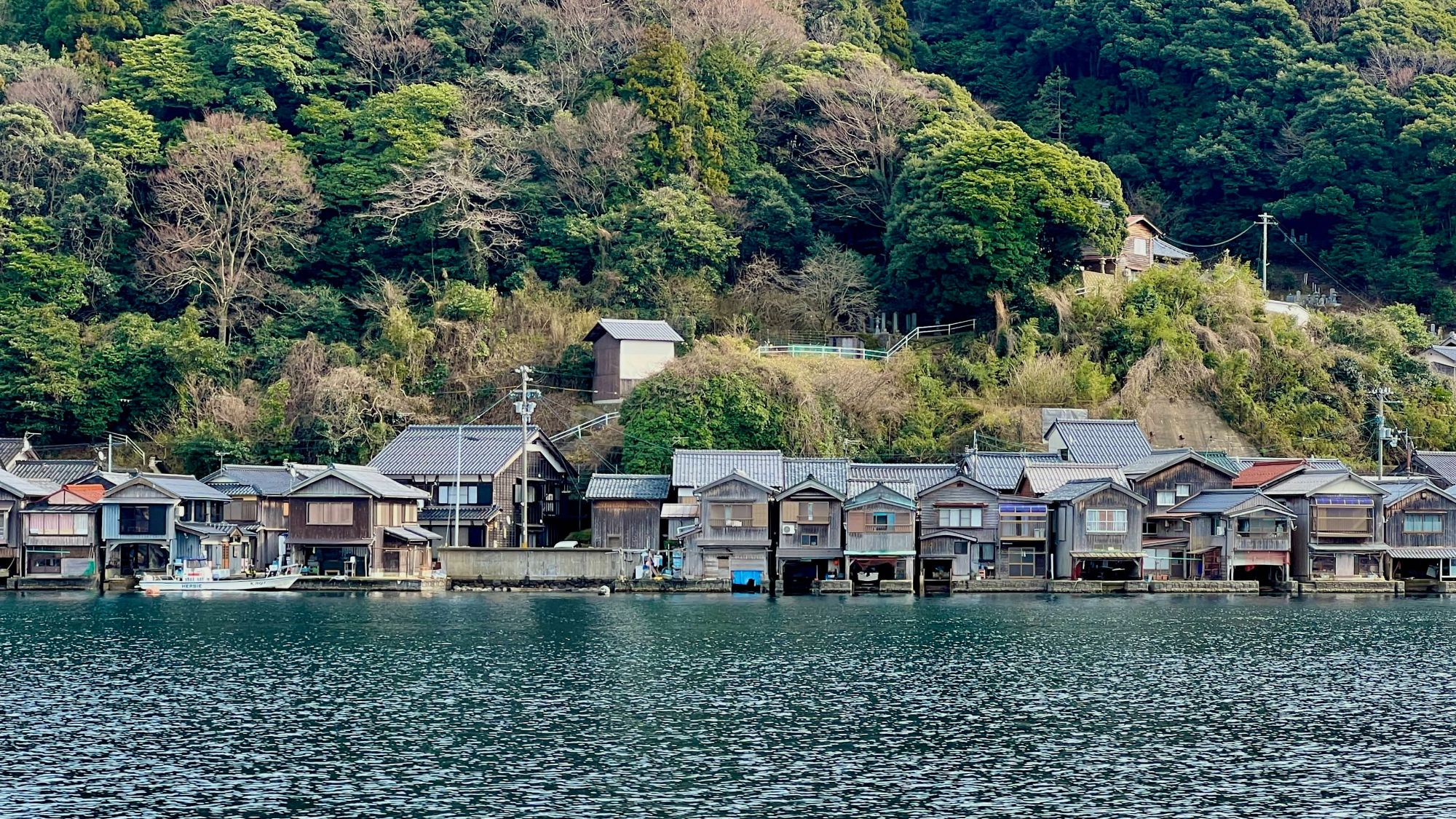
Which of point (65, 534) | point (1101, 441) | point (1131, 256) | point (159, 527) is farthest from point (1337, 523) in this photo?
point (65, 534)

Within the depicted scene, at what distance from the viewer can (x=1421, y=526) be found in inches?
2318

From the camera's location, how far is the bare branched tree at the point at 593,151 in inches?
2702

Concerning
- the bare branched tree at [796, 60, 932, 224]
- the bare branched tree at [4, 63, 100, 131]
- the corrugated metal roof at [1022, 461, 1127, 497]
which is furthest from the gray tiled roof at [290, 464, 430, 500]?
the bare branched tree at [4, 63, 100, 131]

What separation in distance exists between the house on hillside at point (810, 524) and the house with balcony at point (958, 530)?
2.91 m

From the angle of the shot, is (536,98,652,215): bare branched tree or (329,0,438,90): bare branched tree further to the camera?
(329,0,438,90): bare branched tree

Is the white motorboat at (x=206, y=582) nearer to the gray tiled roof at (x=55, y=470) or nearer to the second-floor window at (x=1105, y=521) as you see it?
the gray tiled roof at (x=55, y=470)

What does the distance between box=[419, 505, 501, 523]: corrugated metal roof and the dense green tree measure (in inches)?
734

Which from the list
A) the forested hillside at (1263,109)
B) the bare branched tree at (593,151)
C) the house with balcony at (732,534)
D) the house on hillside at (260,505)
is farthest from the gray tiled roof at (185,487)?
the forested hillside at (1263,109)

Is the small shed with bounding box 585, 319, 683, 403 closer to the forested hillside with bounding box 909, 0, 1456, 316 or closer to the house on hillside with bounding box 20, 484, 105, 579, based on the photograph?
the house on hillside with bounding box 20, 484, 105, 579

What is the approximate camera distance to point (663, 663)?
37406 mm

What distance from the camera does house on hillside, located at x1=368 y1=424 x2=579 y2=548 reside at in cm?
5969

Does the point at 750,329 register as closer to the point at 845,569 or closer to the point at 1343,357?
the point at 845,569

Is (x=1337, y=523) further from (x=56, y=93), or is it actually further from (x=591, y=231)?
(x=56, y=93)

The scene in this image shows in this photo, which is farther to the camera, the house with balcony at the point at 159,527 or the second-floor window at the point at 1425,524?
the second-floor window at the point at 1425,524
